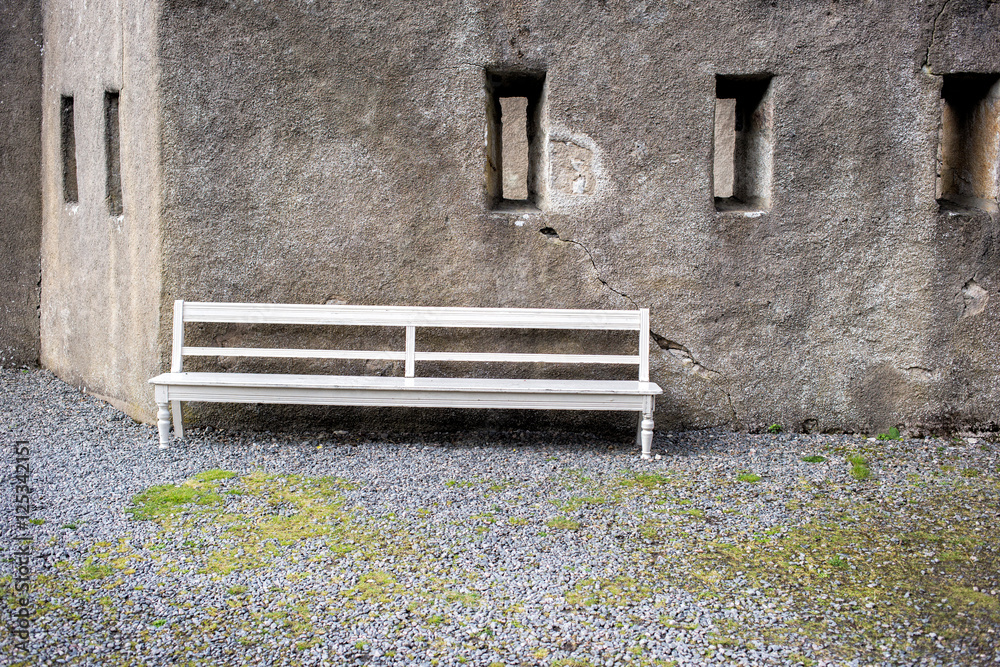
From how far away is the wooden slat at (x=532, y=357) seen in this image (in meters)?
4.81

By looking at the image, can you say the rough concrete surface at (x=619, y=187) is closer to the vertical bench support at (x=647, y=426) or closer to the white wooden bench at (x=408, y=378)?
the white wooden bench at (x=408, y=378)

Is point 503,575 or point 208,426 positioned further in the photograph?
point 208,426

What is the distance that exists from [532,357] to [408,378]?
0.76 meters

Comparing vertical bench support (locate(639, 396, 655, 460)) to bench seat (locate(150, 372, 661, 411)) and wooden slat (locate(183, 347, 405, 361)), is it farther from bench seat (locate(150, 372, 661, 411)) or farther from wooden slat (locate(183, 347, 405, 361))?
wooden slat (locate(183, 347, 405, 361))

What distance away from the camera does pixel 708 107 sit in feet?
16.3

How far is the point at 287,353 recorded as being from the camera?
491 cm

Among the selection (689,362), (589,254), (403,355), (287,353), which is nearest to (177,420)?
(287,353)

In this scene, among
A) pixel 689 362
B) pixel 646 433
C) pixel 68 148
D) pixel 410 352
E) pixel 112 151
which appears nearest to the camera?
pixel 646 433

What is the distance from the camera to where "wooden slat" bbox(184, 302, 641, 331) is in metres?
4.88

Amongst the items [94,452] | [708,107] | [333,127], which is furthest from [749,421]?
[94,452]

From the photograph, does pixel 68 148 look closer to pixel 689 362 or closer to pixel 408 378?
pixel 408 378

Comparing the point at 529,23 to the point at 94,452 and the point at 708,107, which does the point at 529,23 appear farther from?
the point at 94,452

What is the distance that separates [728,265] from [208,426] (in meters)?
3.46

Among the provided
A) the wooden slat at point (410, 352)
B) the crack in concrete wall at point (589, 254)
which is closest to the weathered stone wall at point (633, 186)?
the crack in concrete wall at point (589, 254)
